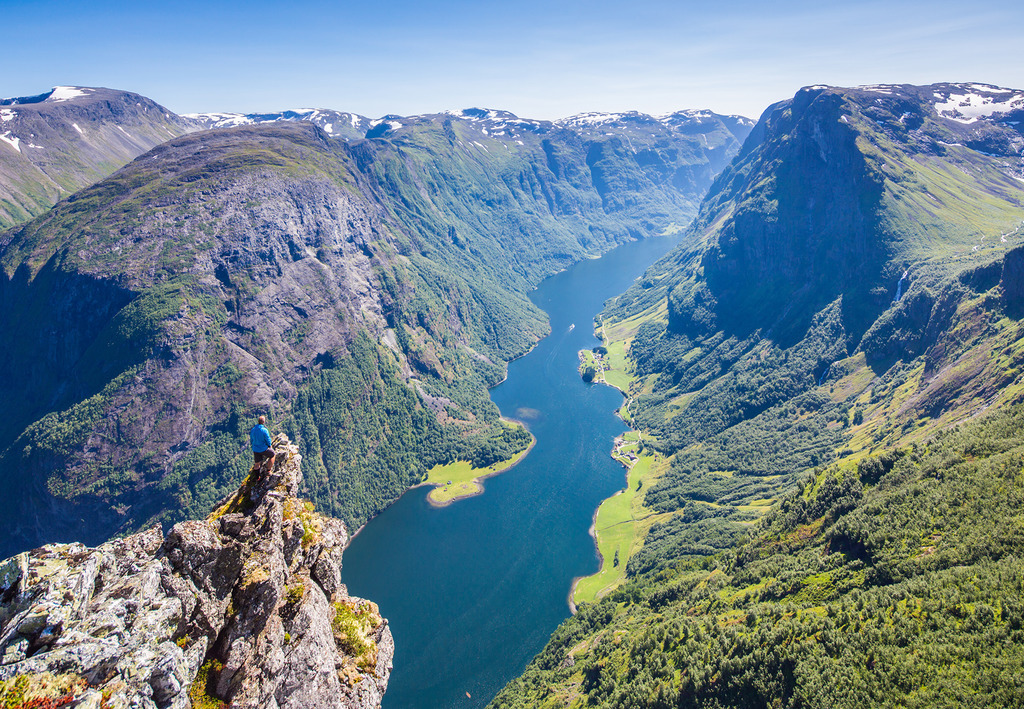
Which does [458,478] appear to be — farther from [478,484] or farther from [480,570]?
[480,570]

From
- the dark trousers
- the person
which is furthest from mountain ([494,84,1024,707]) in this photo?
the person

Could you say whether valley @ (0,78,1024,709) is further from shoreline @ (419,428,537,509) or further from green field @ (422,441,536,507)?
green field @ (422,441,536,507)

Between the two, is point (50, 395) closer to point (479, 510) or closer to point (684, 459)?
point (479, 510)

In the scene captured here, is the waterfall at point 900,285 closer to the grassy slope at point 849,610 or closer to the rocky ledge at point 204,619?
the grassy slope at point 849,610

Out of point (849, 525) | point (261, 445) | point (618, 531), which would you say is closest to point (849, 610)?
point (849, 525)

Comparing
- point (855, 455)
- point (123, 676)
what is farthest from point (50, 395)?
point (855, 455)

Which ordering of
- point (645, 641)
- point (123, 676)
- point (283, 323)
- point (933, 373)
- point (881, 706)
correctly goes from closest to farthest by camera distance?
point (123, 676)
point (881, 706)
point (645, 641)
point (933, 373)
point (283, 323)

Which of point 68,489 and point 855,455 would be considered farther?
point 68,489
